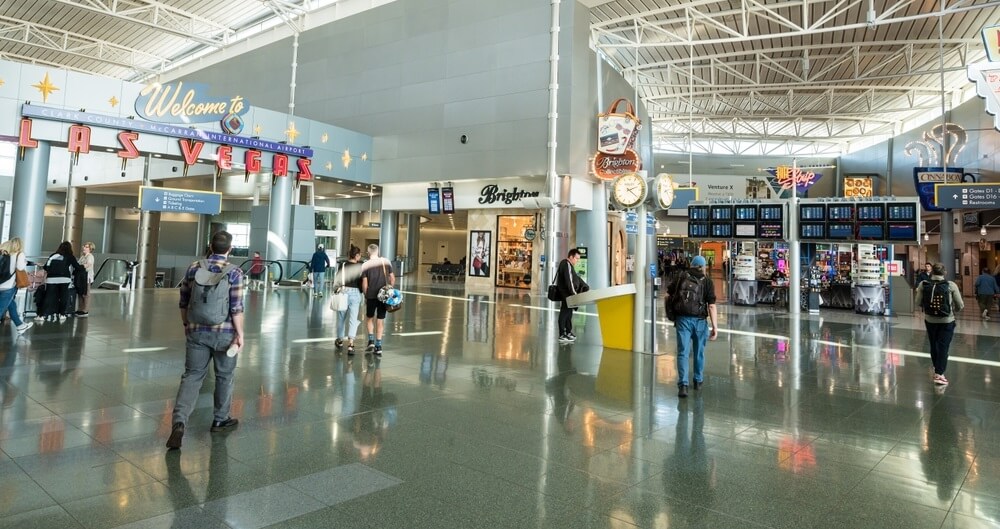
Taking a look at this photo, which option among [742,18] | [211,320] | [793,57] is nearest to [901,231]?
[742,18]

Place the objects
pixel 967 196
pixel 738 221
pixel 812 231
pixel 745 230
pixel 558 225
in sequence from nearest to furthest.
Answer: pixel 812 231 < pixel 967 196 < pixel 745 230 < pixel 738 221 < pixel 558 225

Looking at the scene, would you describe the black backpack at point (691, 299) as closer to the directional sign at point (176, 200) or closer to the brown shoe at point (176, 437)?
the brown shoe at point (176, 437)

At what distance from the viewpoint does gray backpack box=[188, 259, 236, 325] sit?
12.6 ft

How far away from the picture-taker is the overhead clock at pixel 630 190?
8.07 metres

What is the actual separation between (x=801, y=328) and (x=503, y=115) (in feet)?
40.5

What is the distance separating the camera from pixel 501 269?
75.2ft

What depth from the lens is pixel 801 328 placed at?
12.2 meters

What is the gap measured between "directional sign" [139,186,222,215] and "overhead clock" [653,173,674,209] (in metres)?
16.3

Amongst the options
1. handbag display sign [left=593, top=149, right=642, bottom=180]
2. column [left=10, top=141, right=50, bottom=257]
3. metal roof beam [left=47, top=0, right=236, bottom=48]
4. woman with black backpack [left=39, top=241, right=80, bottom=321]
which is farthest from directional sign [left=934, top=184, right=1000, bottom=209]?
metal roof beam [left=47, top=0, right=236, bottom=48]

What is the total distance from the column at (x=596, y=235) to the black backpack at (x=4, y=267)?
16894mm

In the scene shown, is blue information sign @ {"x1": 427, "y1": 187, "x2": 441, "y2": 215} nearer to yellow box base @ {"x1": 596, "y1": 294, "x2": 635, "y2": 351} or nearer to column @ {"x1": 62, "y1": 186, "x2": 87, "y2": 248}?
yellow box base @ {"x1": 596, "y1": 294, "x2": 635, "y2": 351}

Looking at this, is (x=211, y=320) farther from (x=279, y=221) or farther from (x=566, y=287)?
(x=279, y=221)

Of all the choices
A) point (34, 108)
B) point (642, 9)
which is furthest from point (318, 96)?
point (642, 9)

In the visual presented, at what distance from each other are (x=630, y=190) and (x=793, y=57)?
71.9 ft
